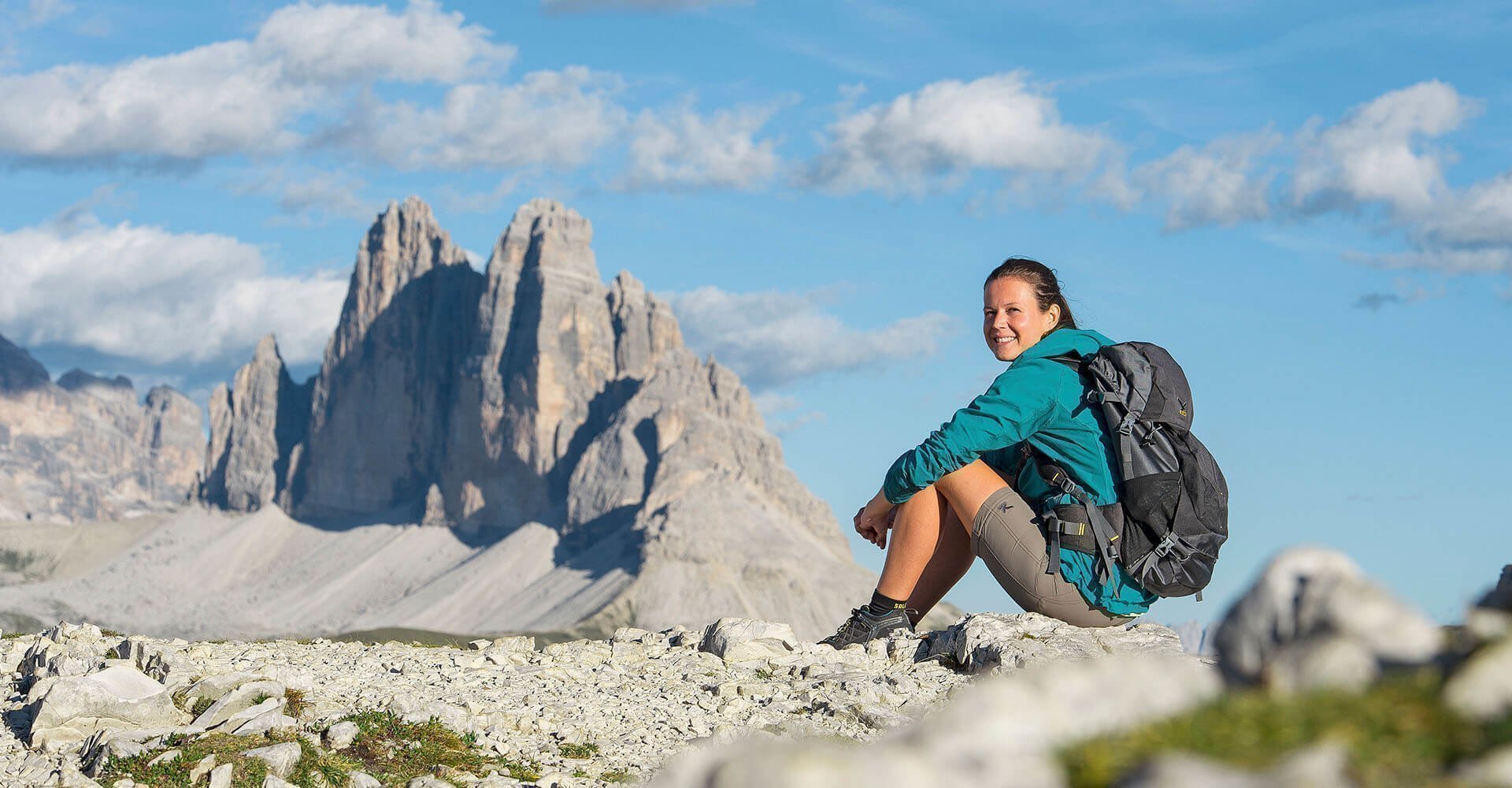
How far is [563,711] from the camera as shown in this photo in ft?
31.3

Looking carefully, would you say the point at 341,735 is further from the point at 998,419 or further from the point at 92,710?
the point at 998,419

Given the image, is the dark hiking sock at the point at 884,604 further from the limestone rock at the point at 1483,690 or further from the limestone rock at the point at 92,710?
the limestone rock at the point at 1483,690

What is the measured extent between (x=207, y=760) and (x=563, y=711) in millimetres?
2471

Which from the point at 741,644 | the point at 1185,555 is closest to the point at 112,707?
the point at 741,644

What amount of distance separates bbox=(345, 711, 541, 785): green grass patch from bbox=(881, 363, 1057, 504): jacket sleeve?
341 cm

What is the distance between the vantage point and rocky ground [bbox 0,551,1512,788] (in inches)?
136

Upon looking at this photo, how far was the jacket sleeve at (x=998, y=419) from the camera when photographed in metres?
8.59

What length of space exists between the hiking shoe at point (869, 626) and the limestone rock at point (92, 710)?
507cm

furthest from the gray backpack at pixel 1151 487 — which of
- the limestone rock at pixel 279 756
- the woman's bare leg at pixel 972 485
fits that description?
the limestone rock at pixel 279 756

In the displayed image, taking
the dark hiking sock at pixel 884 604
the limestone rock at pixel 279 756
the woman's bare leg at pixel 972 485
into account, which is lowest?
the limestone rock at pixel 279 756

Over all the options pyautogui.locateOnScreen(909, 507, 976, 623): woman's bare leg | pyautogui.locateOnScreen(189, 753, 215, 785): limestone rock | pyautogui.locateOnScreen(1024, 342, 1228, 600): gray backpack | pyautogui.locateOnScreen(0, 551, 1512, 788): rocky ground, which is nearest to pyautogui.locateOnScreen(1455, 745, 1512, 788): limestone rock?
pyautogui.locateOnScreen(0, 551, 1512, 788): rocky ground

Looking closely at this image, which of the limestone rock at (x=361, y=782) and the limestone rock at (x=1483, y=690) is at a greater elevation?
the limestone rock at (x=1483, y=690)

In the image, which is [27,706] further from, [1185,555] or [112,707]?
[1185,555]

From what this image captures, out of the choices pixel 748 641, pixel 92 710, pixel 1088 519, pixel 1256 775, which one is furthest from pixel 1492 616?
pixel 92 710
